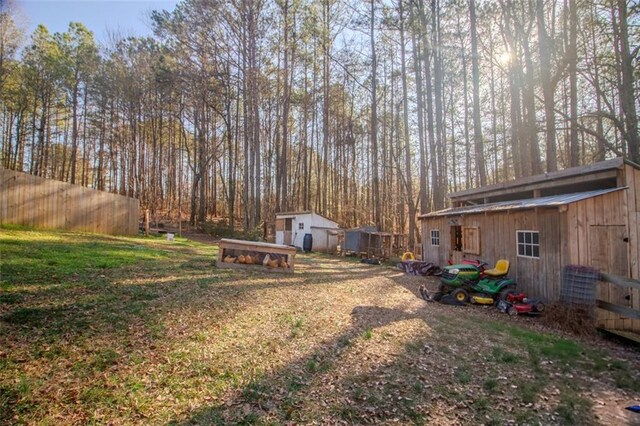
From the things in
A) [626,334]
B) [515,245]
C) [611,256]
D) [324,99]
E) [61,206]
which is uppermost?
[324,99]

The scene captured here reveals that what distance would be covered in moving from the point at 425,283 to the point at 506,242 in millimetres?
2964

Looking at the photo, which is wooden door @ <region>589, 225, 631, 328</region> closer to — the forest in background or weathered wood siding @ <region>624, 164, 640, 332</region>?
weathered wood siding @ <region>624, 164, 640, 332</region>

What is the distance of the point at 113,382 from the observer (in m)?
3.14

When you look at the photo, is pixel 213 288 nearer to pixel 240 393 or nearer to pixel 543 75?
pixel 240 393

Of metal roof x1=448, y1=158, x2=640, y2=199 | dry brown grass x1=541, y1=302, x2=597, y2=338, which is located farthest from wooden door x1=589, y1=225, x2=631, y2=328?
metal roof x1=448, y1=158, x2=640, y2=199

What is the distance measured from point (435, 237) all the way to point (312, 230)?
336 inches

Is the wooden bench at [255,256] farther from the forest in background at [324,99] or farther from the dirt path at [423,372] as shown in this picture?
the forest in background at [324,99]

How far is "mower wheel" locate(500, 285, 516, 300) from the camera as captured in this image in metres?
8.41

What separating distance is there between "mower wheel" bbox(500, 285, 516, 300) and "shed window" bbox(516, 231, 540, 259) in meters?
1.02

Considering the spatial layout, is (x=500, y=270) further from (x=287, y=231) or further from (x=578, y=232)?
(x=287, y=231)

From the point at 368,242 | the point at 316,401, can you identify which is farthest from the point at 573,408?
the point at 368,242

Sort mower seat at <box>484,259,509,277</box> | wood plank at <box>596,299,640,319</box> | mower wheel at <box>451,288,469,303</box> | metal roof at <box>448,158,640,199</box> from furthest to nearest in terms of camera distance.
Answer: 1. mower seat at <box>484,259,509,277</box>
2. mower wheel at <box>451,288,469,303</box>
3. metal roof at <box>448,158,640,199</box>
4. wood plank at <box>596,299,640,319</box>

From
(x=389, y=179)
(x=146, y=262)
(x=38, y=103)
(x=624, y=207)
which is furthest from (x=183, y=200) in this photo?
(x=624, y=207)

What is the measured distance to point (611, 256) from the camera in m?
7.80
